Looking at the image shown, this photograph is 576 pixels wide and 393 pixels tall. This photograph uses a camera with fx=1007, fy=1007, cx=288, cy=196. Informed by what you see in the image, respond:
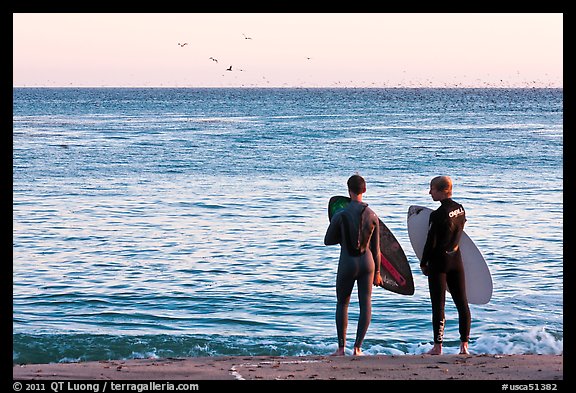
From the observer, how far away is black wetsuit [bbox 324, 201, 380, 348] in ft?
28.8

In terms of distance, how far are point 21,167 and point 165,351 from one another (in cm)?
2796

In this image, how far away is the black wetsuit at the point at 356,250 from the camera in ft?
28.8

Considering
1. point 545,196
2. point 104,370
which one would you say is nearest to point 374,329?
point 104,370

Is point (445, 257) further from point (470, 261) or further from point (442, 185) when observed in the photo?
point (470, 261)

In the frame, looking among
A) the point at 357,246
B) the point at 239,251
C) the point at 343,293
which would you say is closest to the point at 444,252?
the point at 357,246

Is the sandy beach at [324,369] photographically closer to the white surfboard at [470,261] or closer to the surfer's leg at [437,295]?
the surfer's leg at [437,295]

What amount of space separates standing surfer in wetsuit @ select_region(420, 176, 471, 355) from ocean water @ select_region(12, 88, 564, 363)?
8.18ft

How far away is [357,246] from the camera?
8.78 metres

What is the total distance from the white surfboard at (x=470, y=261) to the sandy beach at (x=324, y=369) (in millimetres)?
839

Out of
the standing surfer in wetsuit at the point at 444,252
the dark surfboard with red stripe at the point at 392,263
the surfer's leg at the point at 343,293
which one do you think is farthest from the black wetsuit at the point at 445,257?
the dark surfboard with red stripe at the point at 392,263

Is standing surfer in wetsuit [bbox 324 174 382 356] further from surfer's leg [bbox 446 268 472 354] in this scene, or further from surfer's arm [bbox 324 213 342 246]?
surfer's leg [bbox 446 268 472 354]

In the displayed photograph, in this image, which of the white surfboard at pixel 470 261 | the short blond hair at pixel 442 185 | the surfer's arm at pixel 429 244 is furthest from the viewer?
the white surfboard at pixel 470 261

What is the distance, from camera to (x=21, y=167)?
37812 mm

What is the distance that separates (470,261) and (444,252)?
103 centimetres
